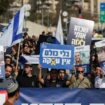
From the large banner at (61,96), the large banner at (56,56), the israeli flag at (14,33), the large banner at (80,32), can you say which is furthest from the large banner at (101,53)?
the large banner at (61,96)

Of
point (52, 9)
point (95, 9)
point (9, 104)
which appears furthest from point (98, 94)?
point (95, 9)

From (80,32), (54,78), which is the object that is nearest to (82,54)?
(80,32)

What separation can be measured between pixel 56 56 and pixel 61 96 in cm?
205

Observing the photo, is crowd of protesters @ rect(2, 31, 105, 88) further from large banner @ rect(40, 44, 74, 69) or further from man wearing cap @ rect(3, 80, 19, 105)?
man wearing cap @ rect(3, 80, 19, 105)

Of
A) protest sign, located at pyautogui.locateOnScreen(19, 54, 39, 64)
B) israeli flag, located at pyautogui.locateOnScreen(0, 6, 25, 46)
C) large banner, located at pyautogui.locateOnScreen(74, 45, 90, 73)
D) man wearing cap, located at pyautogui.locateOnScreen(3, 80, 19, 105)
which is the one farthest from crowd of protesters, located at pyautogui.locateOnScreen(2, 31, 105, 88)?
man wearing cap, located at pyautogui.locateOnScreen(3, 80, 19, 105)

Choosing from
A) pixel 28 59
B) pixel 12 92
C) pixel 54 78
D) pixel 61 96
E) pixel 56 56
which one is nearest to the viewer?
pixel 12 92

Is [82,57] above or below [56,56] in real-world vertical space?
below

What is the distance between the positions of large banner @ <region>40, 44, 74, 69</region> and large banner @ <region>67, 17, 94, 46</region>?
9.54 ft

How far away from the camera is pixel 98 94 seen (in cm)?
1051

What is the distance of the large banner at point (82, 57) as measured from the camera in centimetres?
1348

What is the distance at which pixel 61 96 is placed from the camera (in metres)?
10.4

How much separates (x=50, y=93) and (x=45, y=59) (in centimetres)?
186

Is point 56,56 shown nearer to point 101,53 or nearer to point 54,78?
point 54,78

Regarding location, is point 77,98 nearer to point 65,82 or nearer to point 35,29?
point 65,82
